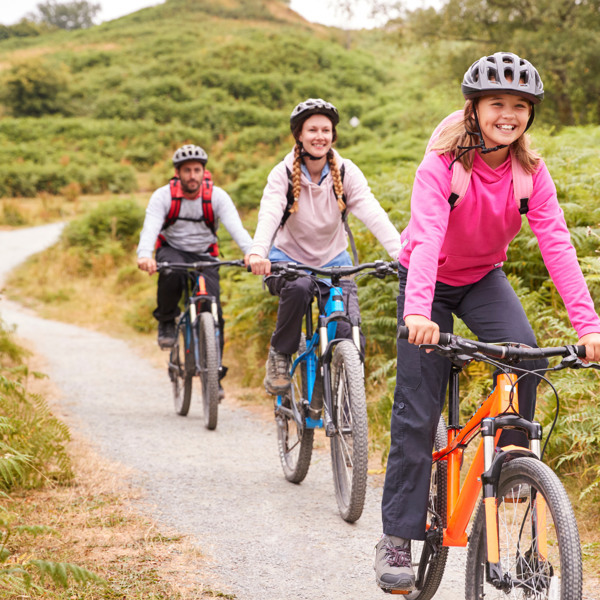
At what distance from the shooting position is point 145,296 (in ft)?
52.5

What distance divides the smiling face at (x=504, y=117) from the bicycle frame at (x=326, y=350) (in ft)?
6.77

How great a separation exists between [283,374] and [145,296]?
431 inches

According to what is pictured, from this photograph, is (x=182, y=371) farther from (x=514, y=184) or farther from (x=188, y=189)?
(x=514, y=184)

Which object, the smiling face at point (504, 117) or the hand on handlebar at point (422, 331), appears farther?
the smiling face at point (504, 117)

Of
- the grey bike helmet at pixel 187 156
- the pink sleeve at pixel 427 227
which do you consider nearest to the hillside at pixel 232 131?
the grey bike helmet at pixel 187 156

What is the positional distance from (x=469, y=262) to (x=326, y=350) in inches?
68.7

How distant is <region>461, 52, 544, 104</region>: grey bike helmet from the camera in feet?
9.44

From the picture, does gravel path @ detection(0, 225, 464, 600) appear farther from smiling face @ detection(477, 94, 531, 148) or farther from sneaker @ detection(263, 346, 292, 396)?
smiling face @ detection(477, 94, 531, 148)

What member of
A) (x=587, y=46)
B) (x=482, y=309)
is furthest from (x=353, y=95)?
(x=482, y=309)

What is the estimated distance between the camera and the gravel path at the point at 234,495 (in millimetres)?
3836

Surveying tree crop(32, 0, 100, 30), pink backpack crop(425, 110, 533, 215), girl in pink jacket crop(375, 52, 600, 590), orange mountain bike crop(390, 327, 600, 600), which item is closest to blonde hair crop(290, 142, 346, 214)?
girl in pink jacket crop(375, 52, 600, 590)

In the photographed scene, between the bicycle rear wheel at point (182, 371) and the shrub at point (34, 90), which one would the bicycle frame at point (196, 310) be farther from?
the shrub at point (34, 90)

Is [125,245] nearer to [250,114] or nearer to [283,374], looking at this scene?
[283,374]

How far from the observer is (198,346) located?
7.47m
